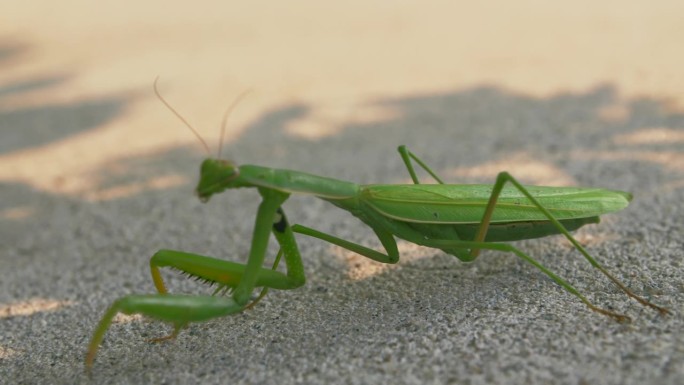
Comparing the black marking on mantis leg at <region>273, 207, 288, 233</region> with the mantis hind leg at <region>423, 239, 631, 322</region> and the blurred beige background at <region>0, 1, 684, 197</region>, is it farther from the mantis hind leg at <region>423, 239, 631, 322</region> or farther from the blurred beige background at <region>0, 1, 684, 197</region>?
the blurred beige background at <region>0, 1, 684, 197</region>

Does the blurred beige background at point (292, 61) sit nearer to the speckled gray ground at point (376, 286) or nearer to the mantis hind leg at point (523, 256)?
the speckled gray ground at point (376, 286)

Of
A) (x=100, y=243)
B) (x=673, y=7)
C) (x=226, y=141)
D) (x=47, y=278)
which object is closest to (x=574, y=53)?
(x=673, y=7)

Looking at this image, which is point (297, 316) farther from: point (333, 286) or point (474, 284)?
point (474, 284)

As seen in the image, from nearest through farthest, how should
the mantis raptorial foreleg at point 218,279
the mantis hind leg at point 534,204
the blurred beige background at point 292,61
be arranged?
the mantis raptorial foreleg at point 218,279, the mantis hind leg at point 534,204, the blurred beige background at point 292,61

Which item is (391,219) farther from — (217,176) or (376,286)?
(217,176)

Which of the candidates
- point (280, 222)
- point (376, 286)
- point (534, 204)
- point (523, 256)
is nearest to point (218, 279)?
point (280, 222)

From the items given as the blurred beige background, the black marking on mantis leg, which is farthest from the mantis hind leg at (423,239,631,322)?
the blurred beige background

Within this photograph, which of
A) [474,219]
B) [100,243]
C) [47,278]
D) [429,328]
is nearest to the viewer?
[429,328]

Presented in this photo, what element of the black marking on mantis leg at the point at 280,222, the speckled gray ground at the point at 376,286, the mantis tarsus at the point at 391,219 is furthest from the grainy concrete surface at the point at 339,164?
the black marking on mantis leg at the point at 280,222
